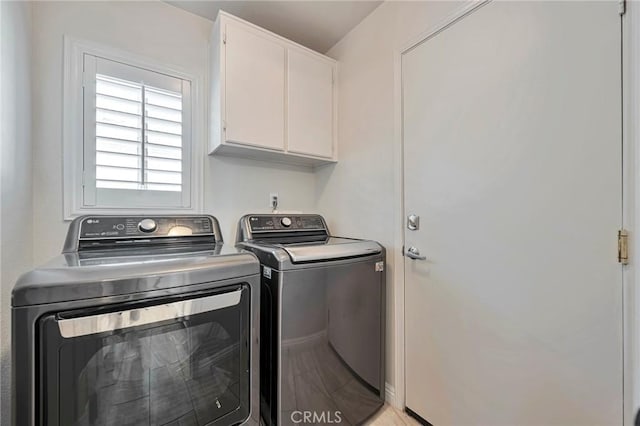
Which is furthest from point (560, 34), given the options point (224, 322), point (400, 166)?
point (224, 322)

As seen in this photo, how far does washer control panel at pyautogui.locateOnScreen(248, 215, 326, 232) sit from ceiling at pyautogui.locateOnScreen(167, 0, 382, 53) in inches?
55.0

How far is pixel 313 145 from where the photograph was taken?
202 cm

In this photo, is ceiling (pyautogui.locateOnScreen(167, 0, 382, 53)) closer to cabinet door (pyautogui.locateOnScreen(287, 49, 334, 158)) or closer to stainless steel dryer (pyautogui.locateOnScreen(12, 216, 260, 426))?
cabinet door (pyautogui.locateOnScreen(287, 49, 334, 158))

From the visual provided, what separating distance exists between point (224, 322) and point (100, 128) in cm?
139

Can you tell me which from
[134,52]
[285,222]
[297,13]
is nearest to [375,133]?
[285,222]

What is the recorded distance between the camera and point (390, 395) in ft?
5.41

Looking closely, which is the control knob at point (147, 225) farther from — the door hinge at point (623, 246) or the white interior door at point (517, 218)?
the door hinge at point (623, 246)

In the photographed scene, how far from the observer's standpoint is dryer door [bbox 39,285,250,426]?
779mm

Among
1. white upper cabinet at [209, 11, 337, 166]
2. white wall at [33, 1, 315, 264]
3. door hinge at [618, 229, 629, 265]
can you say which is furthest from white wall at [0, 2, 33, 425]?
door hinge at [618, 229, 629, 265]

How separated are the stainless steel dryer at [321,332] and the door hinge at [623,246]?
0.97 m

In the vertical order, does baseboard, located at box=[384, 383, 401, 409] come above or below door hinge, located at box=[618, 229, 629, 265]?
below

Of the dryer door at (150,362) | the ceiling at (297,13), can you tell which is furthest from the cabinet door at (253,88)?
the dryer door at (150,362)

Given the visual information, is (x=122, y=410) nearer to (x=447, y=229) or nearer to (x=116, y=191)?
(x=116, y=191)

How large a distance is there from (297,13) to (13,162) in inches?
69.8
